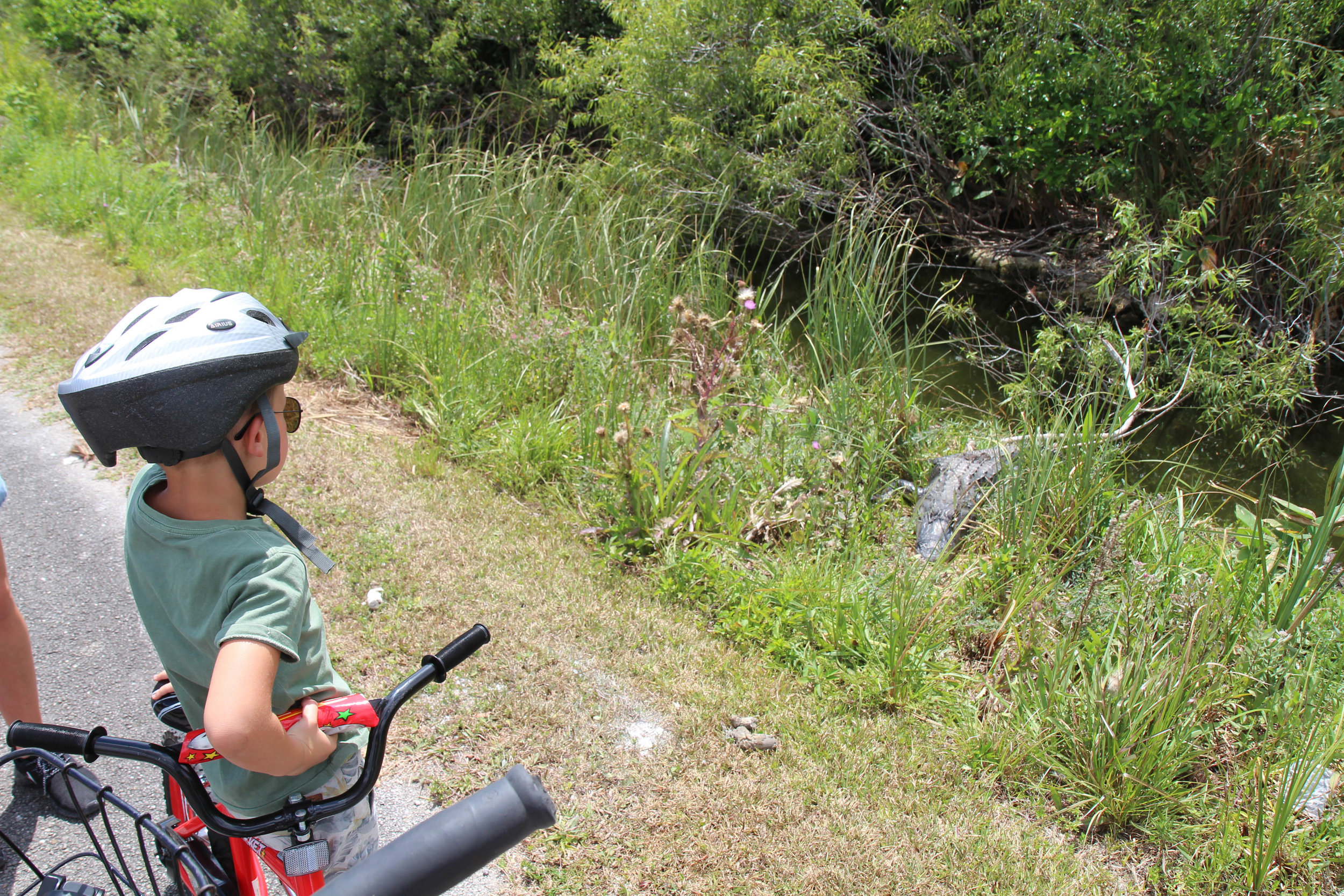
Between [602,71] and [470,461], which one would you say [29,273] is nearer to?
[470,461]

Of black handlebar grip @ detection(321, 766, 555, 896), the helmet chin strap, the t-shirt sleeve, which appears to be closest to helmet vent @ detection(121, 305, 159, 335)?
the helmet chin strap

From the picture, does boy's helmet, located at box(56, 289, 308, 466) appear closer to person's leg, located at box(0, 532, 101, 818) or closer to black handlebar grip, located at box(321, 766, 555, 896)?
black handlebar grip, located at box(321, 766, 555, 896)

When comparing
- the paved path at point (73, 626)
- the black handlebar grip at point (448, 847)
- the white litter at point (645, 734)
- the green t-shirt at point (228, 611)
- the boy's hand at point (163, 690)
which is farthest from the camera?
the white litter at point (645, 734)

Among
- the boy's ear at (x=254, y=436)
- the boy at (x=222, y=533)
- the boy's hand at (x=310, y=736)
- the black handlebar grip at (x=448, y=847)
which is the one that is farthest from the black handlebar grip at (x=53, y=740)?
the black handlebar grip at (x=448, y=847)

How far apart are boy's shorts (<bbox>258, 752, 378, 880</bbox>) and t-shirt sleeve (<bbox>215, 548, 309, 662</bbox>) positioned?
385 millimetres

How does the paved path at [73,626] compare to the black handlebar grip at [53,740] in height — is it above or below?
below

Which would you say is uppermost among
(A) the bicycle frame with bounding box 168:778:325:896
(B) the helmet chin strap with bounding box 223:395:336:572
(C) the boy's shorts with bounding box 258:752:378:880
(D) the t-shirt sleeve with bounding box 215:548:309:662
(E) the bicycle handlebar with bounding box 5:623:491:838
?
(B) the helmet chin strap with bounding box 223:395:336:572

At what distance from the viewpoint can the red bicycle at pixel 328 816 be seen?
734mm

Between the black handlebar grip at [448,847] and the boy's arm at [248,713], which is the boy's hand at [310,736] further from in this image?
the black handlebar grip at [448,847]

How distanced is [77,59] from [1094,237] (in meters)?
14.9

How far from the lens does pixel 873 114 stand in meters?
8.85

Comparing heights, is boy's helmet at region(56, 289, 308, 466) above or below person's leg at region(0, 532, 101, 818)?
above

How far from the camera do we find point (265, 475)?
1577mm

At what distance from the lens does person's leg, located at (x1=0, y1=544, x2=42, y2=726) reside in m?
Answer: 2.53
